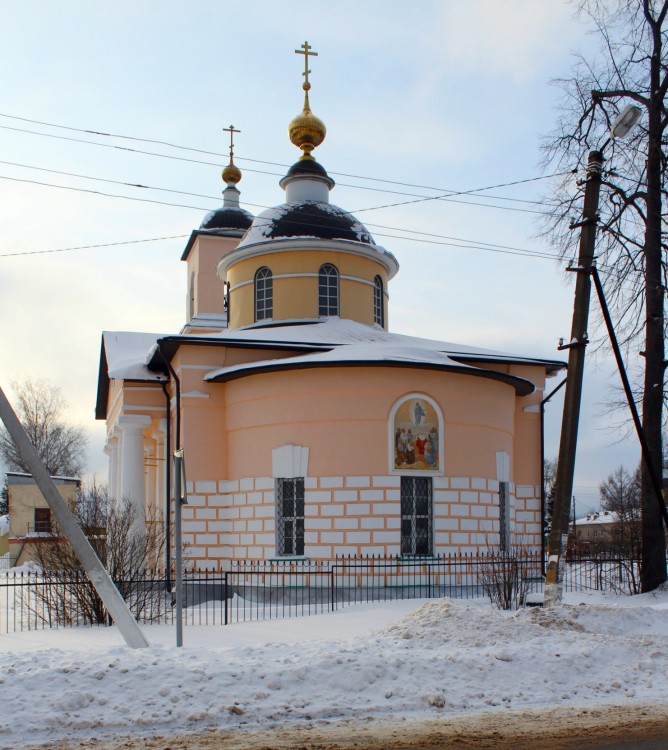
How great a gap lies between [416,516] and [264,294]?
334 inches

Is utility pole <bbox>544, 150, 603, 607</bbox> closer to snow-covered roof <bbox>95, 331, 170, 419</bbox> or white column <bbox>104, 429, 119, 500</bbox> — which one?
snow-covered roof <bbox>95, 331, 170, 419</bbox>

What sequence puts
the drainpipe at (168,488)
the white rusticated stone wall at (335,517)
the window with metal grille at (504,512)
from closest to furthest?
the white rusticated stone wall at (335,517)
the drainpipe at (168,488)
the window with metal grille at (504,512)

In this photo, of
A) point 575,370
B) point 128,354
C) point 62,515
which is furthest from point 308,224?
point 62,515

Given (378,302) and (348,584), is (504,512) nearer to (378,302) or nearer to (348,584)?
(348,584)

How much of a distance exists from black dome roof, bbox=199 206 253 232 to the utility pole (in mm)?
22929

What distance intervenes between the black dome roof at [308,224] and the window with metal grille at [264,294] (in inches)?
34.9

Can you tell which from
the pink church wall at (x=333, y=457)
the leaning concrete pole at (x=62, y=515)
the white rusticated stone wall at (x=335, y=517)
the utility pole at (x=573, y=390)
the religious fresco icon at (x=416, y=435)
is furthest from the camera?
the religious fresco icon at (x=416, y=435)

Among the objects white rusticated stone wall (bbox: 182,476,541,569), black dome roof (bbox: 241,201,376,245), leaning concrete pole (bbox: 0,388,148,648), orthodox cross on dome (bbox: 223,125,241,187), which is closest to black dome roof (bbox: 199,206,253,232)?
orthodox cross on dome (bbox: 223,125,241,187)

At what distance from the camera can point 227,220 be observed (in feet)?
115

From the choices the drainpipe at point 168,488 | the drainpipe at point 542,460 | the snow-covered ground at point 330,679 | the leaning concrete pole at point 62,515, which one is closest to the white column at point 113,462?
the drainpipe at point 168,488

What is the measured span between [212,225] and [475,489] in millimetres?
19613

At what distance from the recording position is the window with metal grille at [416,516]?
1802cm

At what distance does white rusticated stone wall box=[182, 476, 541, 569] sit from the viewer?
17.7 m

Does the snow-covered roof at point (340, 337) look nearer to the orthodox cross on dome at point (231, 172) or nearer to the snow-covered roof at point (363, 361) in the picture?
the snow-covered roof at point (363, 361)
